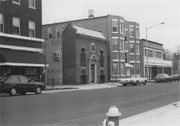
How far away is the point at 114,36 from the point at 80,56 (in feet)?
33.3

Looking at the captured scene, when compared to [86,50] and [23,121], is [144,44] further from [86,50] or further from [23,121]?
[23,121]

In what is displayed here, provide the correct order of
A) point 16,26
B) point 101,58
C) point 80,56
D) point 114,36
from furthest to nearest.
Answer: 1. point 114,36
2. point 101,58
3. point 80,56
4. point 16,26

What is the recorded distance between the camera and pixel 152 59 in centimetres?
7306

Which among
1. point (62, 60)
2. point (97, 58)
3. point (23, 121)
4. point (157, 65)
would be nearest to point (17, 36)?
point (62, 60)

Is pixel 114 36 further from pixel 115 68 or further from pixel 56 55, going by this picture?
pixel 56 55

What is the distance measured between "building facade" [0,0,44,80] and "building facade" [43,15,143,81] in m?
16.1

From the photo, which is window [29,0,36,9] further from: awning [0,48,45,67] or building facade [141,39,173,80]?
building facade [141,39,173,80]

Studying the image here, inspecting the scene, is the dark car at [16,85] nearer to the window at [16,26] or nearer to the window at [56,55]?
the window at [16,26]

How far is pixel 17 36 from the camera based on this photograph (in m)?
33.6

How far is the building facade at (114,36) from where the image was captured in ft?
180

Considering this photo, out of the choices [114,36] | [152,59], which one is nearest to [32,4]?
[114,36]

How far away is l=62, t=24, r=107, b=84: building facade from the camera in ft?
151

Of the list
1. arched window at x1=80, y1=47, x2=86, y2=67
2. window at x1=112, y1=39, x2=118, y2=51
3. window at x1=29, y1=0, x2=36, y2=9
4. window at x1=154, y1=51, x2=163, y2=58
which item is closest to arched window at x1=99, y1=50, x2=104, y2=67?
window at x1=112, y1=39, x2=118, y2=51

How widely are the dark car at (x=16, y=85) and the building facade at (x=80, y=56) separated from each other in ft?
61.8
